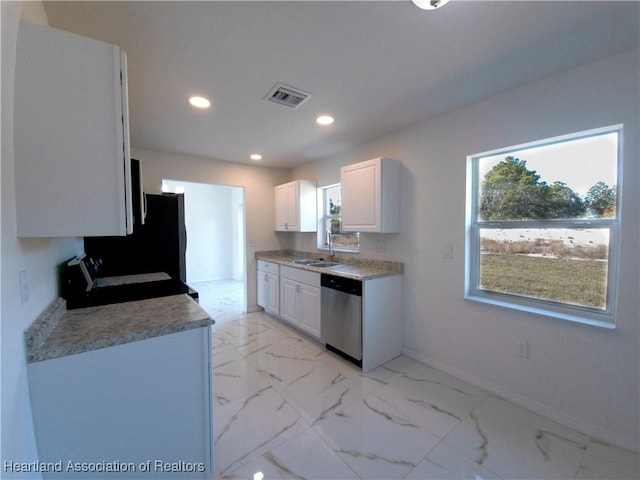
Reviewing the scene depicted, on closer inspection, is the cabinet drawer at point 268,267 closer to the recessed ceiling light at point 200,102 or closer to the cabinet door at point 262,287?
the cabinet door at point 262,287

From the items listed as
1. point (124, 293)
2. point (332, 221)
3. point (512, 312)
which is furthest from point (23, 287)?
point (332, 221)

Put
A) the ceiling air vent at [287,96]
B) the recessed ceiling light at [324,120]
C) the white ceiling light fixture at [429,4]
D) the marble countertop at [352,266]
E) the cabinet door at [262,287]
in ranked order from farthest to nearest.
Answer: the cabinet door at [262,287]
the marble countertop at [352,266]
the recessed ceiling light at [324,120]
the ceiling air vent at [287,96]
the white ceiling light fixture at [429,4]

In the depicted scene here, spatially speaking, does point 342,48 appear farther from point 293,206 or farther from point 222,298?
point 222,298

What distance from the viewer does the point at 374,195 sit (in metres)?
2.76

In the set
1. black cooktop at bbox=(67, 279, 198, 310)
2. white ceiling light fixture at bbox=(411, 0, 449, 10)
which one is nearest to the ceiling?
white ceiling light fixture at bbox=(411, 0, 449, 10)

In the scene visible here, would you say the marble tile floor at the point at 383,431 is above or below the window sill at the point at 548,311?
below

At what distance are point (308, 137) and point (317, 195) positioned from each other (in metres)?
1.19

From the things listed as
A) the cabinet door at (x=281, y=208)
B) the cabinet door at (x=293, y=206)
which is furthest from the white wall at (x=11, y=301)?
the cabinet door at (x=281, y=208)

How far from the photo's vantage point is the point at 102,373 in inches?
45.3

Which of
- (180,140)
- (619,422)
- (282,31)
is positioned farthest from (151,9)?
(619,422)

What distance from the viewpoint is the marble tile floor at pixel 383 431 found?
4.87 feet

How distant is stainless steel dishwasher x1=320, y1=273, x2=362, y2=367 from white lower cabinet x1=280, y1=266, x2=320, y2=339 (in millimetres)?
138

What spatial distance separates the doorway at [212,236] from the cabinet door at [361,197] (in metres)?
3.82

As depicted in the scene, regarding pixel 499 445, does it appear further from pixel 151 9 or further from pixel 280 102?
pixel 151 9
